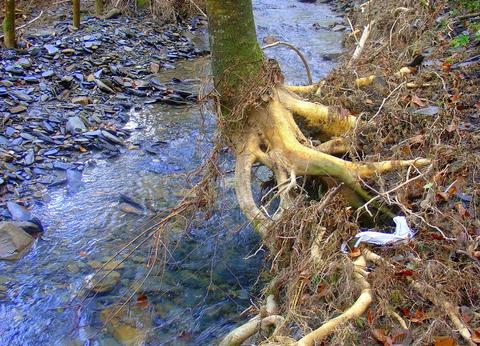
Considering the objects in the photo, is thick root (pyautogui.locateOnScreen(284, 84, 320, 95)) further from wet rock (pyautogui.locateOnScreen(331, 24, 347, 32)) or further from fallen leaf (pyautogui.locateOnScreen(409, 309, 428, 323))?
wet rock (pyautogui.locateOnScreen(331, 24, 347, 32))

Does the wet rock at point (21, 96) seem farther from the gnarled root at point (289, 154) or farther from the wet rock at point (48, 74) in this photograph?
the gnarled root at point (289, 154)

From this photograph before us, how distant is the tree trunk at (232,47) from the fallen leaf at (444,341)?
2647 mm

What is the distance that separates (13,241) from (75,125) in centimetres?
243

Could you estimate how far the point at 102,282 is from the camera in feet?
13.7

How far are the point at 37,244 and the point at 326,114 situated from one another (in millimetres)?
2995

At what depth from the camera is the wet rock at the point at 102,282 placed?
411cm

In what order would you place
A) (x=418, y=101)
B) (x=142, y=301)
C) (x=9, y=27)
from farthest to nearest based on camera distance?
(x=9, y=27)
(x=418, y=101)
(x=142, y=301)

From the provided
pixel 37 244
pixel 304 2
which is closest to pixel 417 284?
pixel 37 244

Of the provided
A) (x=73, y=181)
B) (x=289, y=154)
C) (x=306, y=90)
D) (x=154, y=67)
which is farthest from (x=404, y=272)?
(x=154, y=67)

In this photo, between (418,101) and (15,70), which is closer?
(418,101)

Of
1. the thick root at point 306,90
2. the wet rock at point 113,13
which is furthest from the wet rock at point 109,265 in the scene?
the wet rock at point 113,13

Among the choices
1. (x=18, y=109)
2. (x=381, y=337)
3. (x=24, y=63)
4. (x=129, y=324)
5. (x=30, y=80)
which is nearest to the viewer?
(x=381, y=337)

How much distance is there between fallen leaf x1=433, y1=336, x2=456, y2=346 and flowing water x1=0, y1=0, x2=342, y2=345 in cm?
152

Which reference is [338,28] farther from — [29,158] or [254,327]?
[254,327]
